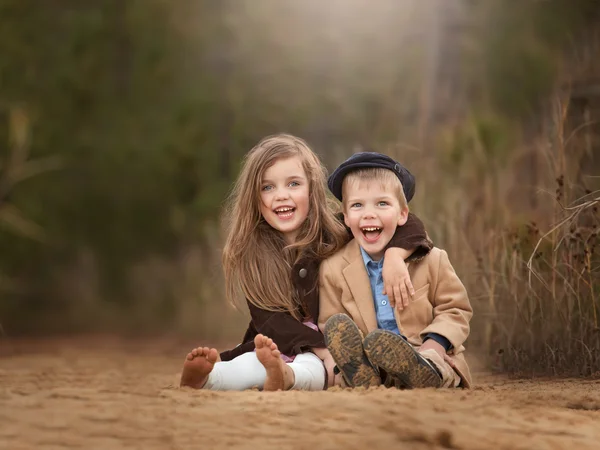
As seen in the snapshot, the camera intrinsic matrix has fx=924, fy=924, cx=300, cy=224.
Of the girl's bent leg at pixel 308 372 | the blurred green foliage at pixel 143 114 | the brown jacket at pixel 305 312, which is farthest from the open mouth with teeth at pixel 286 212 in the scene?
the blurred green foliage at pixel 143 114

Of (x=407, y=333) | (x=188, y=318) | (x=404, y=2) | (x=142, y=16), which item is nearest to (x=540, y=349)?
(x=407, y=333)

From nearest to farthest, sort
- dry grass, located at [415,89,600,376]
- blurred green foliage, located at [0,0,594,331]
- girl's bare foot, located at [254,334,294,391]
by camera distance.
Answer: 1. girl's bare foot, located at [254,334,294,391]
2. dry grass, located at [415,89,600,376]
3. blurred green foliage, located at [0,0,594,331]

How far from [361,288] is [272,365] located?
0.47 m

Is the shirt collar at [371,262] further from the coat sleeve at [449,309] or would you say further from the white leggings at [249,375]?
the white leggings at [249,375]

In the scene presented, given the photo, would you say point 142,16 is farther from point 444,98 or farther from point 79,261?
point 444,98

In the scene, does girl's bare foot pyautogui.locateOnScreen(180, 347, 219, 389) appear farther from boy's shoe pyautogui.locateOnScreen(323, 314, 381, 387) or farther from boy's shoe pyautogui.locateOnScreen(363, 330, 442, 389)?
boy's shoe pyautogui.locateOnScreen(363, 330, 442, 389)

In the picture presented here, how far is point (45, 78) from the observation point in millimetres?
10539

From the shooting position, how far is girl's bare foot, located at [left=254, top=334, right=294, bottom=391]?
309 cm

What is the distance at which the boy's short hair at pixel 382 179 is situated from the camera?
332cm

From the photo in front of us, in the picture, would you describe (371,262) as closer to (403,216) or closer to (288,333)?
(403,216)

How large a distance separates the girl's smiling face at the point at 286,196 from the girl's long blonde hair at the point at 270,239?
0.09 feet

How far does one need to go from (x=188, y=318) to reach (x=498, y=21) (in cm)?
541

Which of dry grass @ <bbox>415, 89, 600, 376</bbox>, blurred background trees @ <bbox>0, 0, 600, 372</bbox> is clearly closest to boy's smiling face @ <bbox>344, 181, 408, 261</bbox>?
dry grass @ <bbox>415, 89, 600, 376</bbox>

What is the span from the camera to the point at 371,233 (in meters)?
3.36
